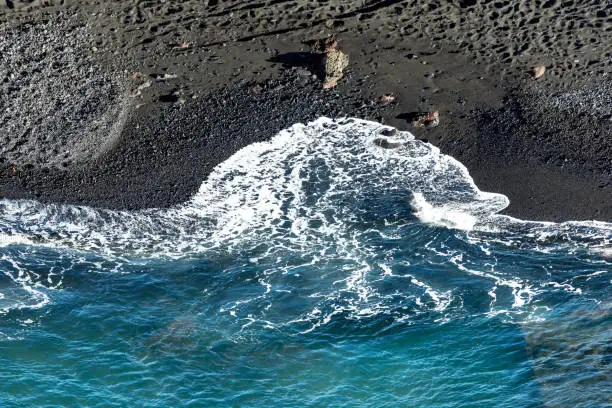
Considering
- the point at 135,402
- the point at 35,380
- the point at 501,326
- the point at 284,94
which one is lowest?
the point at 501,326

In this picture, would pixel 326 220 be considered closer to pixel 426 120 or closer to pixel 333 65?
pixel 426 120

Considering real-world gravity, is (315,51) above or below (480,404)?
above

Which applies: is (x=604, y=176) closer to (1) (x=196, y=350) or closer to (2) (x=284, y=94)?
(2) (x=284, y=94)

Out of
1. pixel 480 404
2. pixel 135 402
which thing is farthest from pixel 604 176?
pixel 135 402

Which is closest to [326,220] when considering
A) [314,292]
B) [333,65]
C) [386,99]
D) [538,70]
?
[314,292]

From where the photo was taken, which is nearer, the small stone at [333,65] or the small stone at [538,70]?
the small stone at [333,65]

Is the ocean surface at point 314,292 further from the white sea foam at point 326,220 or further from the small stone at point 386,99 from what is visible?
the small stone at point 386,99

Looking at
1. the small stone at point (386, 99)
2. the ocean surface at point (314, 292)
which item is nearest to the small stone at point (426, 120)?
the ocean surface at point (314, 292)
